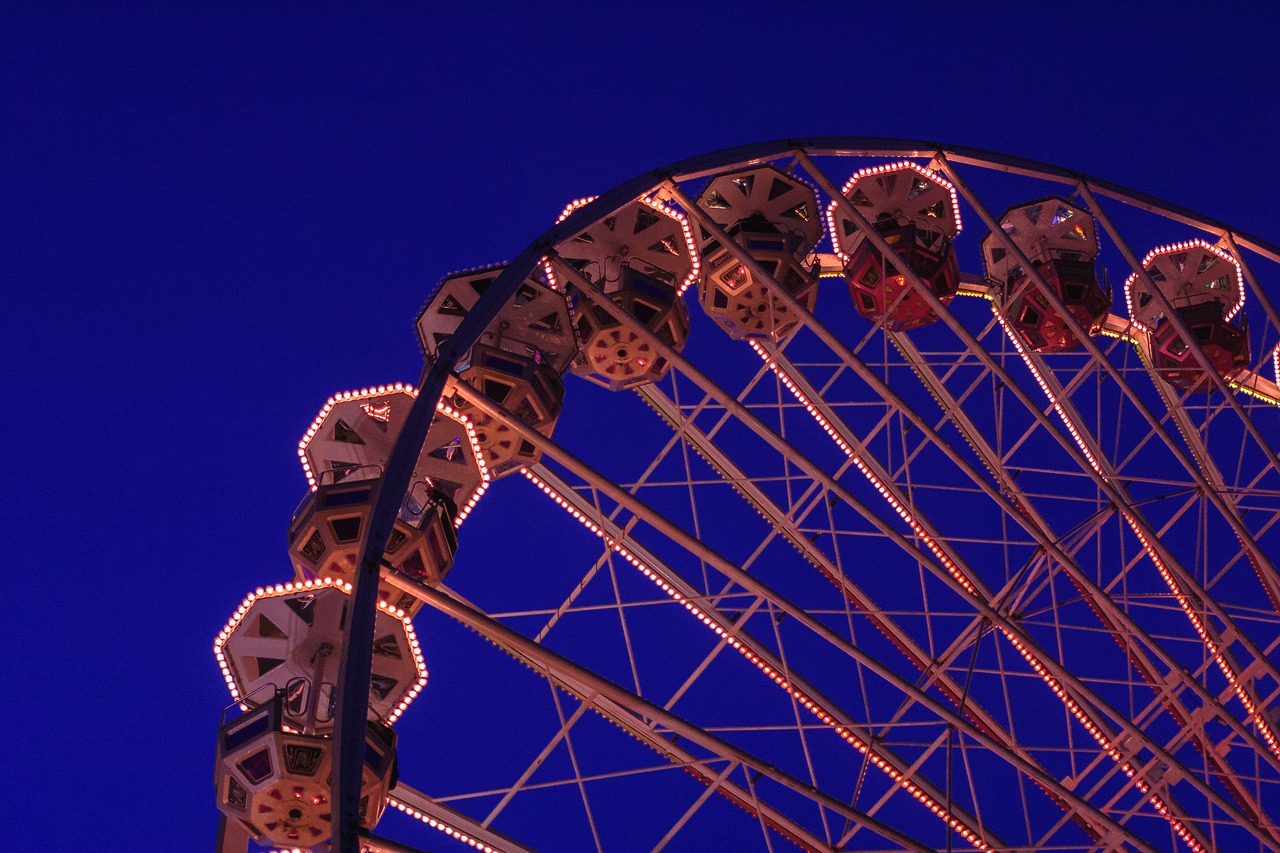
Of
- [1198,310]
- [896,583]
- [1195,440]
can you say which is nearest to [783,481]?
[1195,440]

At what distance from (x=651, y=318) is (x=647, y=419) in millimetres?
45537

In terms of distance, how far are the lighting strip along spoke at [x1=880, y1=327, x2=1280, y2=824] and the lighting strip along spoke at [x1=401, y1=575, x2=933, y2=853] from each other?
3.72 metres

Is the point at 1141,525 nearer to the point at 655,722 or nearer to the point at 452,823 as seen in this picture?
the point at 655,722

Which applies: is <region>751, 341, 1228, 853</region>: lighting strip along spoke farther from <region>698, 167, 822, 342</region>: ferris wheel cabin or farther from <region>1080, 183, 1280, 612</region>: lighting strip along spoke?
<region>1080, 183, 1280, 612</region>: lighting strip along spoke

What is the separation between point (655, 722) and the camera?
10.9m

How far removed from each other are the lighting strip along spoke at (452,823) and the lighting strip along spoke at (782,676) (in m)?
2.63

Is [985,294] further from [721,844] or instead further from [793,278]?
[721,844]

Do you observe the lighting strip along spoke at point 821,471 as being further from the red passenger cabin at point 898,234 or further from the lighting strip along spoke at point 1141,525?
the red passenger cabin at point 898,234

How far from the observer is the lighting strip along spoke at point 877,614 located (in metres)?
12.3

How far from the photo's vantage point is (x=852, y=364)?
1262cm

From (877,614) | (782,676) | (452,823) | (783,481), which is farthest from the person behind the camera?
(783,481)

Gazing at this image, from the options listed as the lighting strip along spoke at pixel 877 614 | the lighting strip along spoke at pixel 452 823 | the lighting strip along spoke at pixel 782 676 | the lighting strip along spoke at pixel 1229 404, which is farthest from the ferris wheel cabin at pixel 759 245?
the lighting strip along spoke at pixel 452 823

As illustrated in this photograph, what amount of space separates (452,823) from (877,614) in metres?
4.21

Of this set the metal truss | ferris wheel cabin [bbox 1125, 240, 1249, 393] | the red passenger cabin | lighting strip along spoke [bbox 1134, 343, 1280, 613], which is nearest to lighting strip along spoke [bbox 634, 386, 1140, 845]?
the metal truss
